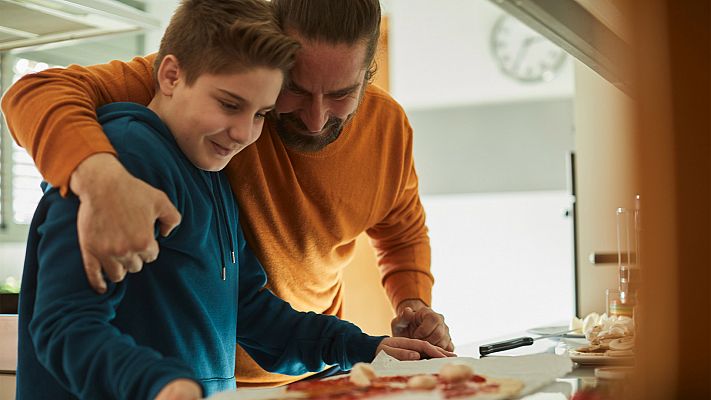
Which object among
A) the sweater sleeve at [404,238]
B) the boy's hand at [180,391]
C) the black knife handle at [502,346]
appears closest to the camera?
the boy's hand at [180,391]

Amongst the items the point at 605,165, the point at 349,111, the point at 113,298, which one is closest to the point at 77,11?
the point at 349,111

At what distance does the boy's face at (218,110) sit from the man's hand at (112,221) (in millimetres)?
162

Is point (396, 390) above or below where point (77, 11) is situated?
Answer: below

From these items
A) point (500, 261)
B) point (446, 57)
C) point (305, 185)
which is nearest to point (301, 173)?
point (305, 185)


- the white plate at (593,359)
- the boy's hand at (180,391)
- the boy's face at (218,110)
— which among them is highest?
the boy's face at (218,110)

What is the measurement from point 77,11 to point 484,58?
361cm

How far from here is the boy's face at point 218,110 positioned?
3.06ft

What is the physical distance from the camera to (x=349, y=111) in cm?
122

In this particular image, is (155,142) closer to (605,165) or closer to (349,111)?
(349,111)

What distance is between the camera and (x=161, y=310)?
0.92 meters

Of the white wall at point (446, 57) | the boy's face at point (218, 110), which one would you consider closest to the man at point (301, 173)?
the boy's face at point (218, 110)

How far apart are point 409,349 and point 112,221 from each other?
19.0 inches

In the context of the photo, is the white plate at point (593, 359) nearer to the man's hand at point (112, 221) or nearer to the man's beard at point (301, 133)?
the man's beard at point (301, 133)

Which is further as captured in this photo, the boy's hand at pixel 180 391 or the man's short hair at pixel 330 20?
the man's short hair at pixel 330 20
